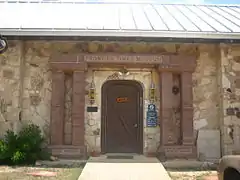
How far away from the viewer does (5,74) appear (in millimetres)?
8922

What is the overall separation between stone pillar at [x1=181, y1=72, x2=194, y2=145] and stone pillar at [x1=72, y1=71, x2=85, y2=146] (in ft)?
9.11

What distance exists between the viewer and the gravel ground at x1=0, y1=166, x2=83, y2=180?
21.5 feet

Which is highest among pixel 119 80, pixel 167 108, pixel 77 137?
pixel 119 80

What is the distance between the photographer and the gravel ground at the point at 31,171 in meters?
6.54

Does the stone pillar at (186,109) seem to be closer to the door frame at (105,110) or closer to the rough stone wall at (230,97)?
the rough stone wall at (230,97)

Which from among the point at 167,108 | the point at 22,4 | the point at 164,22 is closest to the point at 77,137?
the point at 167,108

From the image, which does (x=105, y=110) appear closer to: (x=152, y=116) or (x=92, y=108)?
(x=92, y=108)

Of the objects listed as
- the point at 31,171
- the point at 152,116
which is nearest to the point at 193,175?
the point at 152,116

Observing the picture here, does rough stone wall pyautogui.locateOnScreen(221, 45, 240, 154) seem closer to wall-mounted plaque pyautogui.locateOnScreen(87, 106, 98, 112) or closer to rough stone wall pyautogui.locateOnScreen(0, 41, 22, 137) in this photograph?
wall-mounted plaque pyautogui.locateOnScreen(87, 106, 98, 112)

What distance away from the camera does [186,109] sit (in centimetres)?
902

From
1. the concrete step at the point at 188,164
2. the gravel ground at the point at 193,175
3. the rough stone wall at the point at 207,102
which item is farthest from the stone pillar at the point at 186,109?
the gravel ground at the point at 193,175

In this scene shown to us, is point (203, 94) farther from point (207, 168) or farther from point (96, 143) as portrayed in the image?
point (96, 143)

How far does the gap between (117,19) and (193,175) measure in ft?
17.4

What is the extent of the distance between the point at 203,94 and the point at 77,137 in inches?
148
